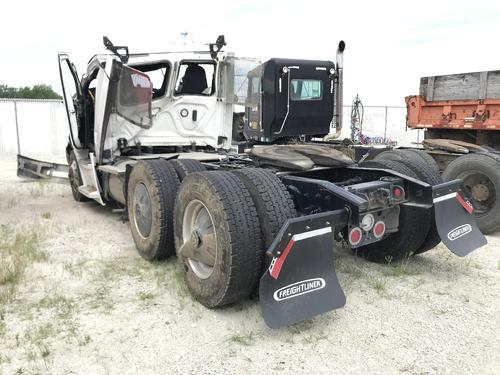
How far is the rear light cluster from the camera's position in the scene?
353cm

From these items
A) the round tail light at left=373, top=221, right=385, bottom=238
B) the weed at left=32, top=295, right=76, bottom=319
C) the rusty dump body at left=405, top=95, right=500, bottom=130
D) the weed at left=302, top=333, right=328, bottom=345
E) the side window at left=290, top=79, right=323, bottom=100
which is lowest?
the weed at left=32, top=295, right=76, bottom=319

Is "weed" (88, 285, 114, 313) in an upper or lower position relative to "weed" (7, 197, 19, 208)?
upper

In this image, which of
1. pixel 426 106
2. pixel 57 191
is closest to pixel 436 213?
pixel 426 106

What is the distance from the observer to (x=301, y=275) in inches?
126

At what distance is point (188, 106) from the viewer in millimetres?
6652

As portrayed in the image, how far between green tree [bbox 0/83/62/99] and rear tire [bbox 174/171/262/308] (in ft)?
146

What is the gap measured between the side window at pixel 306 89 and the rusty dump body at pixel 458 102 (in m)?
2.38

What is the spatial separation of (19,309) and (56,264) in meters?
1.09

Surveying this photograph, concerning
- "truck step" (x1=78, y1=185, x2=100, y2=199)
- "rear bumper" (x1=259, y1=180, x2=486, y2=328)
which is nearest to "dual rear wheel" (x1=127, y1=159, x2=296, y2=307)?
"rear bumper" (x1=259, y1=180, x2=486, y2=328)

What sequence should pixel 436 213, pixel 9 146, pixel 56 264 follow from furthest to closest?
pixel 9 146
pixel 56 264
pixel 436 213

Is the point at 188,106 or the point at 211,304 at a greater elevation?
the point at 188,106

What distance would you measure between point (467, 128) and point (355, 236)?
6.18 meters

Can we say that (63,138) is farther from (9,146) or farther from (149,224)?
(149,224)

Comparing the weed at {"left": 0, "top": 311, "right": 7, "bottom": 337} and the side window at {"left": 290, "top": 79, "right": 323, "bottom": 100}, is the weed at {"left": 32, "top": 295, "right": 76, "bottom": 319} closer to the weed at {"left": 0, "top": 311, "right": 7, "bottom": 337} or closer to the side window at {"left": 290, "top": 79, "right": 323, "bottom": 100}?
the weed at {"left": 0, "top": 311, "right": 7, "bottom": 337}
